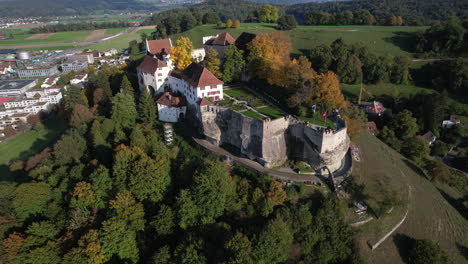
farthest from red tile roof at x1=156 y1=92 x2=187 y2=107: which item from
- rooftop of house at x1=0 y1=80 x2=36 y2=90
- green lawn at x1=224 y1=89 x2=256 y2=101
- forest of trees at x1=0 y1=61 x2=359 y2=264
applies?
rooftop of house at x1=0 y1=80 x2=36 y2=90

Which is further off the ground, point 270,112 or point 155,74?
point 155,74

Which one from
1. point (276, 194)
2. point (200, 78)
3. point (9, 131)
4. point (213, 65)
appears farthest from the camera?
point (9, 131)

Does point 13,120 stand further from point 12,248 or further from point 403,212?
point 403,212

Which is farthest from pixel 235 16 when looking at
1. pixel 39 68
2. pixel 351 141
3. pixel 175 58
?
pixel 351 141

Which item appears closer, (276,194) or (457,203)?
(276,194)

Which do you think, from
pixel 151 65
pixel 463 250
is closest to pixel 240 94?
pixel 151 65

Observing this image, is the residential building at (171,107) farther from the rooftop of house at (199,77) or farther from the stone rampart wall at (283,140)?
the stone rampart wall at (283,140)

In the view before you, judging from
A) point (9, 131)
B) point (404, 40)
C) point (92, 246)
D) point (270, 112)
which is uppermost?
point (404, 40)

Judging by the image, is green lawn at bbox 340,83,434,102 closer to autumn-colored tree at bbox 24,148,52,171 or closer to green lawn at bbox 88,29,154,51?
autumn-colored tree at bbox 24,148,52,171
